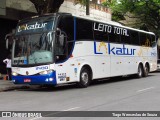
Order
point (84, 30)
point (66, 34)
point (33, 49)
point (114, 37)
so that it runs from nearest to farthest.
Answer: point (33, 49) < point (66, 34) < point (84, 30) < point (114, 37)

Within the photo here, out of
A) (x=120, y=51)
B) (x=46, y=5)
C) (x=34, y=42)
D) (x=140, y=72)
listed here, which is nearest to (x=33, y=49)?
(x=34, y=42)

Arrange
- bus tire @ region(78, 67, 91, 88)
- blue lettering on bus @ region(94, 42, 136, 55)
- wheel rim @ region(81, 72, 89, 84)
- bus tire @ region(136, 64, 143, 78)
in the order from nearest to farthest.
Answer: bus tire @ region(78, 67, 91, 88) → wheel rim @ region(81, 72, 89, 84) → blue lettering on bus @ region(94, 42, 136, 55) → bus tire @ region(136, 64, 143, 78)

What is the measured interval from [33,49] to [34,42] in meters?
0.33

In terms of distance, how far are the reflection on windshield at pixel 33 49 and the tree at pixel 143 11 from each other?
82.2 ft

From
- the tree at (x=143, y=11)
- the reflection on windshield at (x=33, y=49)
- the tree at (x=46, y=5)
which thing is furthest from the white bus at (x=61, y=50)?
the tree at (x=143, y=11)

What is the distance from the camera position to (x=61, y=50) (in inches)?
650

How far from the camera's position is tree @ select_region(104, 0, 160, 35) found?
40537mm

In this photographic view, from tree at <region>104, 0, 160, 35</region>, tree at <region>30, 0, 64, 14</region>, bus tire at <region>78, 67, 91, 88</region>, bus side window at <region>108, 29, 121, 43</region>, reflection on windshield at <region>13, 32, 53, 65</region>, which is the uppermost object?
tree at <region>104, 0, 160, 35</region>

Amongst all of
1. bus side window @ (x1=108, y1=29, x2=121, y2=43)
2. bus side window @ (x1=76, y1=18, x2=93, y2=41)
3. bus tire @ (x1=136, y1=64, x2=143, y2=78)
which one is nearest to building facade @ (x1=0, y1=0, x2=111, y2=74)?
bus side window @ (x1=108, y1=29, x2=121, y2=43)

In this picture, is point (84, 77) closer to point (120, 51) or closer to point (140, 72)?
point (120, 51)

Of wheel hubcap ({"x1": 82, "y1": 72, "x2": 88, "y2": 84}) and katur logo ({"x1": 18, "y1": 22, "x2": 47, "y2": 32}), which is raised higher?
katur logo ({"x1": 18, "y1": 22, "x2": 47, "y2": 32})

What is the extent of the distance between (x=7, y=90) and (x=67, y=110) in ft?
25.9

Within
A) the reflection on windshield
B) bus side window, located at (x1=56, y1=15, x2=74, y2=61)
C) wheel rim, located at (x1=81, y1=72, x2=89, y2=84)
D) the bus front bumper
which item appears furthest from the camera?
wheel rim, located at (x1=81, y1=72, x2=89, y2=84)

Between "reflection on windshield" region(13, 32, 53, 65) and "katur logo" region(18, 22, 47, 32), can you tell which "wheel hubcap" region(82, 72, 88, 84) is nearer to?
"reflection on windshield" region(13, 32, 53, 65)
